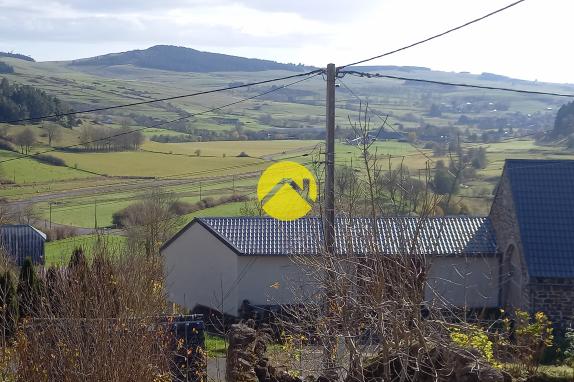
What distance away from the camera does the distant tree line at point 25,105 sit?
1238 inches

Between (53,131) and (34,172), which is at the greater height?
(53,131)

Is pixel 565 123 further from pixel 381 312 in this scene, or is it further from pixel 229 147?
pixel 381 312

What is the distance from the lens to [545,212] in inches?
784

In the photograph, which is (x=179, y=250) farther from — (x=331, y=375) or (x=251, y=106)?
(x=251, y=106)

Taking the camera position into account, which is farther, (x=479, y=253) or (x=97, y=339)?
(x=479, y=253)

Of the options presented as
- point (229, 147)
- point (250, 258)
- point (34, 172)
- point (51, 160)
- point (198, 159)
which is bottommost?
point (250, 258)

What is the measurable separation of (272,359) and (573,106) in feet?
133

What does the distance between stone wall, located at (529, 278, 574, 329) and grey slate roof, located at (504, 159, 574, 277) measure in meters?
0.21

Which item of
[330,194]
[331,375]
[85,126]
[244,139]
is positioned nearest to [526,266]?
[330,194]

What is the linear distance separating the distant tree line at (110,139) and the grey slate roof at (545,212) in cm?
2121

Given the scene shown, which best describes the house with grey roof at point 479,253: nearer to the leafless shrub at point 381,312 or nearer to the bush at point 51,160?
the leafless shrub at point 381,312

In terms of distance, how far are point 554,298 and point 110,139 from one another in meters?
24.2
